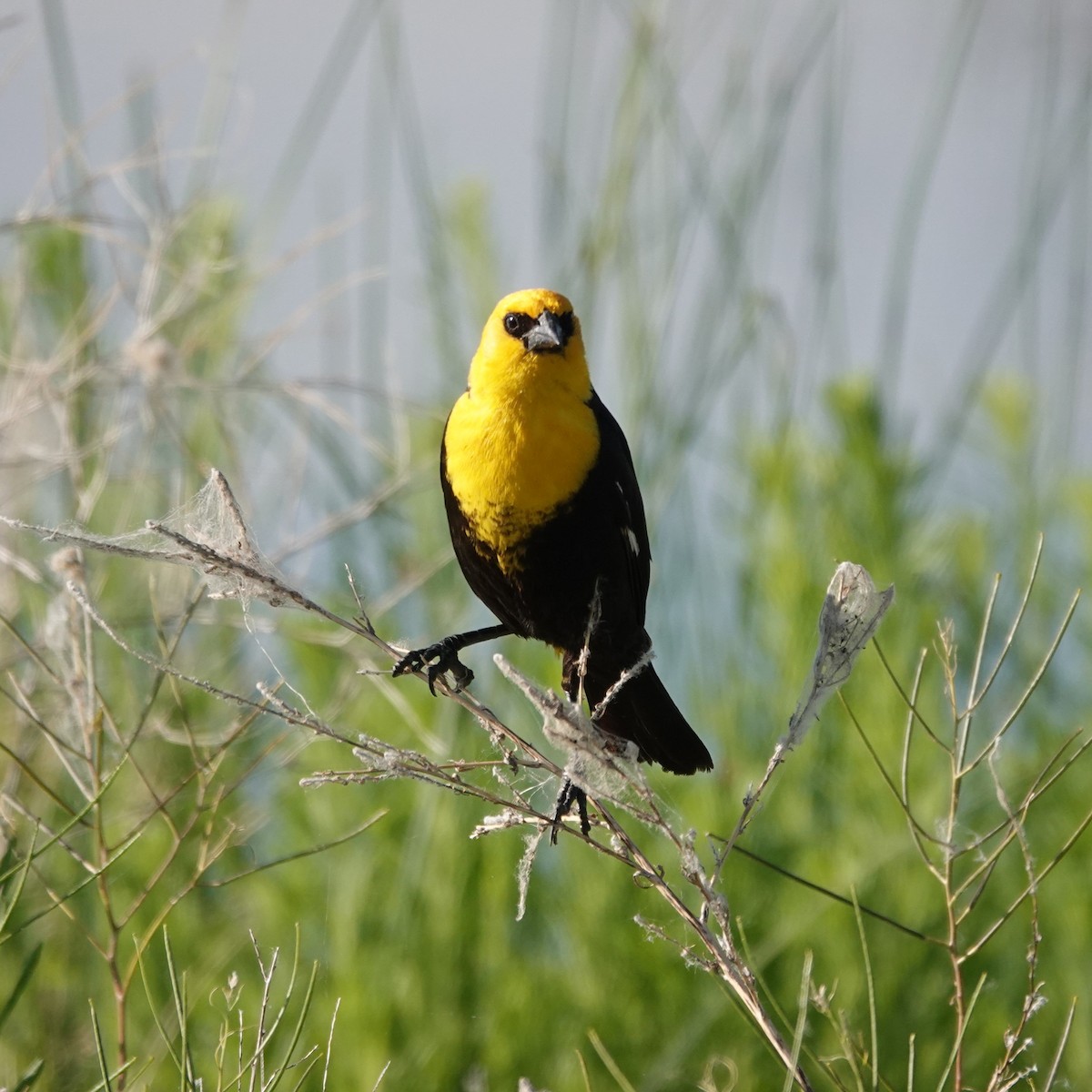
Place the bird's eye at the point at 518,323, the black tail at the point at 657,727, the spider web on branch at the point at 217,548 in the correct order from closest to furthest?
the spider web on branch at the point at 217,548 < the black tail at the point at 657,727 < the bird's eye at the point at 518,323

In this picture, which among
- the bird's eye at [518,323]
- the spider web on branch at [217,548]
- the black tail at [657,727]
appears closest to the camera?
the spider web on branch at [217,548]

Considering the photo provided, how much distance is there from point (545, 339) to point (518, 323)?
143mm

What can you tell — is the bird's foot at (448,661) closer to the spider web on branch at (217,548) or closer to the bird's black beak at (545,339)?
the bird's black beak at (545,339)

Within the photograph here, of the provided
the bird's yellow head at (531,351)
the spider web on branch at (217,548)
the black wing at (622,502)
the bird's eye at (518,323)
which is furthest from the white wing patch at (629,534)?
the spider web on branch at (217,548)

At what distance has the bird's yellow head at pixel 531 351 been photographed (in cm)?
257

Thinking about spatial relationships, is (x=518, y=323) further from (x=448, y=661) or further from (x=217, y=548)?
(x=217, y=548)

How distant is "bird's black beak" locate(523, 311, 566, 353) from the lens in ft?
8.55

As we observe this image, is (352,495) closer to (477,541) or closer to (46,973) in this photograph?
(477,541)

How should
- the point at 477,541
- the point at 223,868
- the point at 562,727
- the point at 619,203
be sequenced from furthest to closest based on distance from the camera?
the point at 223,868 → the point at 619,203 → the point at 477,541 → the point at 562,727

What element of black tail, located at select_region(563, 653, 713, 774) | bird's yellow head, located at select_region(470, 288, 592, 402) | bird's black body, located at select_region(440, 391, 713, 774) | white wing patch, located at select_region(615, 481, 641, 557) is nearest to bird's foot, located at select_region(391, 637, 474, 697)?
bird's black body, located at select_region(440, 391, 713, 774)

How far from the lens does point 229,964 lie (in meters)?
4.22

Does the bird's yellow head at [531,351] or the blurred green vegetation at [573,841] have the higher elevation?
the bird's yellow head at [531,351]

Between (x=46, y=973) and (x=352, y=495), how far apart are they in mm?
1835

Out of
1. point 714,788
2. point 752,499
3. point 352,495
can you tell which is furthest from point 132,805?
point 752,499
